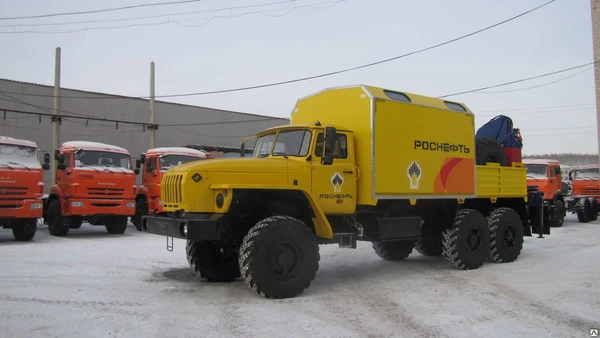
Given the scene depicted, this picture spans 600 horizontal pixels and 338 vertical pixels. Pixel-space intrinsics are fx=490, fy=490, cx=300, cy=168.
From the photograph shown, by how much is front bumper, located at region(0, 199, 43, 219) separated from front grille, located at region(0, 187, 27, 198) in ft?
0.59

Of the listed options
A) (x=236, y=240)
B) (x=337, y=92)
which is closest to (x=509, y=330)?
(x=236, y=240)

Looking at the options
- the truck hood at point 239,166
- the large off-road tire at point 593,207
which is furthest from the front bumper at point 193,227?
the large off-road tire at point 593,207

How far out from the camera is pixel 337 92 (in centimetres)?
870

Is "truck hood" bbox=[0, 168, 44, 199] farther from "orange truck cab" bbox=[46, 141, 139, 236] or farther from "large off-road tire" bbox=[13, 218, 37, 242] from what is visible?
"orange truck cab" bbox=[46, 141, 139, 236]

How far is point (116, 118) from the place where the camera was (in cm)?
3684

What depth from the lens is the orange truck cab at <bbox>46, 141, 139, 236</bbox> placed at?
14.2 m

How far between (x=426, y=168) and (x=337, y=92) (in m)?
2.14

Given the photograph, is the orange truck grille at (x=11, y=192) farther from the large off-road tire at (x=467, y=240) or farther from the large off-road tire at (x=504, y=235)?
the large off-road tire at (x=504, y=235)

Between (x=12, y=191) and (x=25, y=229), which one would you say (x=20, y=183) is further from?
(x=25, y=229)

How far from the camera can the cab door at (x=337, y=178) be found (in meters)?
7.56

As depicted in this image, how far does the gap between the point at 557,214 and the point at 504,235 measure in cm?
1091

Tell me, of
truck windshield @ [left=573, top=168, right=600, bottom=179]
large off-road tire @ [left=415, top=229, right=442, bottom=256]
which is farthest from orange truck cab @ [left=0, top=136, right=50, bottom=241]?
truck windshield @ [left=573, top=168, right=600, bottom=179]

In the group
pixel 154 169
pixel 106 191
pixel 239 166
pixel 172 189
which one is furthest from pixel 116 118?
pixel 239 166

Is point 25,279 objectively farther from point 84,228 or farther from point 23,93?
point 23,93
